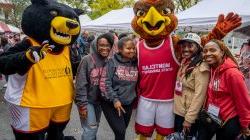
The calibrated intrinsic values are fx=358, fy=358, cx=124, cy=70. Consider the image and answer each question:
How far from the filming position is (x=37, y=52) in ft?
12.1

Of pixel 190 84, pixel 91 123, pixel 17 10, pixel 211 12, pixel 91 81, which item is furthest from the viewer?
pixel 17 10

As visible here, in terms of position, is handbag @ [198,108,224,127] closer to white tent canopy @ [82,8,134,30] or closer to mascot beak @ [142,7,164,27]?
mascot beak @ [142,7,164,27]

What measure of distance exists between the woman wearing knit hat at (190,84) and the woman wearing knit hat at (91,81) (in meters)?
0.95

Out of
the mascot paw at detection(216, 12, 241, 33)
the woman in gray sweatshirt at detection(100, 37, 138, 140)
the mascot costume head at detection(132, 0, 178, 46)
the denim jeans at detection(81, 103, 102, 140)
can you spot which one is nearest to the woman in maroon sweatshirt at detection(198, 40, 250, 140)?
the mascot paw at detection(216, 12, 241, 33)

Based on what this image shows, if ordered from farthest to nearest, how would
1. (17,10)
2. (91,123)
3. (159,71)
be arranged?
(17,10) < (91,123) < (159,71)

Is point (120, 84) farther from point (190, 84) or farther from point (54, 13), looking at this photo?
point (54, 13)

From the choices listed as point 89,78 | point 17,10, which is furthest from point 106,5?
point 89,78

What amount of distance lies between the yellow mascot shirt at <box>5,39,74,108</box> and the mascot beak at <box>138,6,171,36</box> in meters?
1.16

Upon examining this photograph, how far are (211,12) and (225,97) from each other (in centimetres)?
430

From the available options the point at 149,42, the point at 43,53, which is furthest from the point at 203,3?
the point at 43,53

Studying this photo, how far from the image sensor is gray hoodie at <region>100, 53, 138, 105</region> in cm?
438

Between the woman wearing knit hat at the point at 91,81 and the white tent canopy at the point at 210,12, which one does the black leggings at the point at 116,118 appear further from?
the white tent canopy at the point at 210,12

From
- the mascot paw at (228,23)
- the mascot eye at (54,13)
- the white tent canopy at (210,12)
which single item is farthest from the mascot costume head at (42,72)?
the white tent canopy at (210,12)

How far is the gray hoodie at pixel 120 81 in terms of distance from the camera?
14.4 feet
